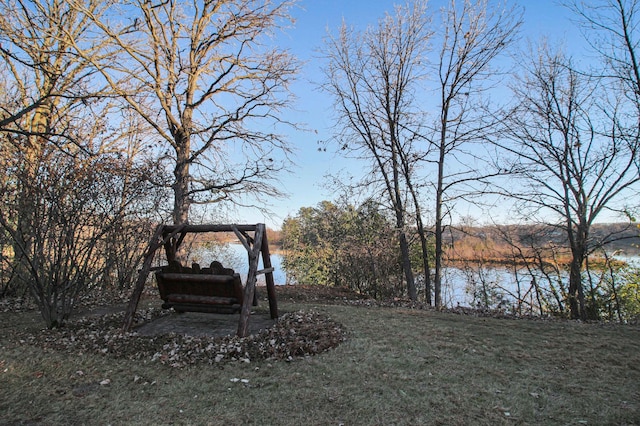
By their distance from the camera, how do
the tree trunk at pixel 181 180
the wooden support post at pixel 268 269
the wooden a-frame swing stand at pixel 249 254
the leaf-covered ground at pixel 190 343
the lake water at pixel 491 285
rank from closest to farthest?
the leaf-covered ground at pixel 190 343 → the wooden a-frame swing stand at pixel 249 254 → the wooden support post at pixel 268 269 → the tree trunk at pixel 181 180 → the lake water at pixel 491 285

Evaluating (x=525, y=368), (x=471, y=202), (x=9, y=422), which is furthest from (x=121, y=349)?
(x=471, y=202)

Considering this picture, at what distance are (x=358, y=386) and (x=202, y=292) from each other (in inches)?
119

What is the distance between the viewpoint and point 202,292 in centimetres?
551

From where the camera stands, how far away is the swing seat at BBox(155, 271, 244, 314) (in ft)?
17.1

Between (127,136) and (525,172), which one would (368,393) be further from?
(127,136)

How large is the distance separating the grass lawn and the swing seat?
1.36 metres

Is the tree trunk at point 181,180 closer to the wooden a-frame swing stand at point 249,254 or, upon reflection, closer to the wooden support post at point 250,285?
the wooden a-frame swing stand at point 249,254

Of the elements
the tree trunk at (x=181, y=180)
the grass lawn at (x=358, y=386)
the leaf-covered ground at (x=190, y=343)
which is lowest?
the grass lawn at (x=358, y=386)

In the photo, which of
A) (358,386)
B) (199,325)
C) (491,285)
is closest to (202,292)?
(199,325)

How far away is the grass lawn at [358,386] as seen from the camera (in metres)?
2.92

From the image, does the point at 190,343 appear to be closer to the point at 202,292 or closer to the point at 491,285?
the point at 202,292

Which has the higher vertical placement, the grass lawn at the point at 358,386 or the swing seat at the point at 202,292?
the swing seat at the point at 202,292

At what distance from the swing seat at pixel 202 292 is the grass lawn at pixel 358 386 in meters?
1.36

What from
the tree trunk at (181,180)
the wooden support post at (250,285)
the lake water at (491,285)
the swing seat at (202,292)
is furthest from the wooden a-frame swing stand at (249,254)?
the lake water at (491,285)
